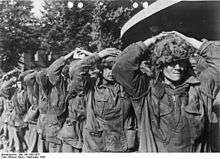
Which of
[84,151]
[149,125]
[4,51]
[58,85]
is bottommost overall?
[84,151]

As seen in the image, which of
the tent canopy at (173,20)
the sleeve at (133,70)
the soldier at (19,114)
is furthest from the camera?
the soldier at (19,114)

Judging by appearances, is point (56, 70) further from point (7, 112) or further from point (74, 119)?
point (7, 112)

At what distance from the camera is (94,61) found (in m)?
4.19

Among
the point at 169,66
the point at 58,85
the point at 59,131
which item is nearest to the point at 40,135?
the point at 59,131

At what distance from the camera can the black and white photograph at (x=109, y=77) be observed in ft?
12.4

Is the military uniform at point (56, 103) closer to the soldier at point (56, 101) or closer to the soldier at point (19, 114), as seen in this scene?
the soldier at point (56, 101)

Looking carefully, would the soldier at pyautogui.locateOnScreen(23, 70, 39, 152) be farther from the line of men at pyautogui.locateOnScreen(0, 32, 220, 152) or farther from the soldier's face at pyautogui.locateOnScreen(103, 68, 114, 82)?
the soldier's face at pyautogui.locateOnScreen(103, 68, 114, 82)

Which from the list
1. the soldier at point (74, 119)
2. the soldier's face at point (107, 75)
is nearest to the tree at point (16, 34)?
the soldier at point (74, 119)

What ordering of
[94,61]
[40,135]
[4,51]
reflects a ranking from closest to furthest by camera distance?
1. [94,61]
2. [40,135]
3. [4,51]

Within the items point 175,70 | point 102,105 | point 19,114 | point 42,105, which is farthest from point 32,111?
point 175,70

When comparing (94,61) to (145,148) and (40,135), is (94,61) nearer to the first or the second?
(145,148)

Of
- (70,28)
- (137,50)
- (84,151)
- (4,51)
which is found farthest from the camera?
(70,28)

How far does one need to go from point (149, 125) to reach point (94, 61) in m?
0.83

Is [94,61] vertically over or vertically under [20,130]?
over
